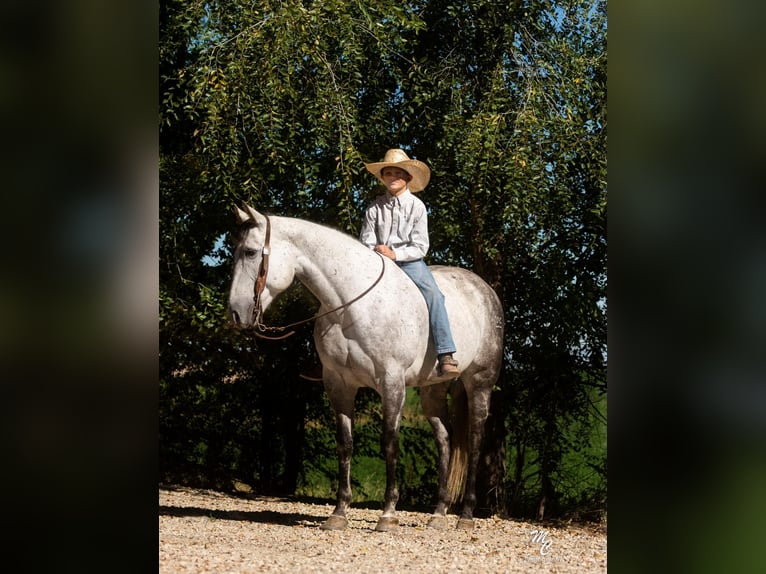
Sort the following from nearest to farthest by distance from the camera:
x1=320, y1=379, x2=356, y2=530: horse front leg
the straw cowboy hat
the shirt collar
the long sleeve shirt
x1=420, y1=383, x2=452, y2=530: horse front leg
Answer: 1. x1=320, y1=379, x2=356, y2=530: horse front leg
2. the long sleeve shirt
3. the shirt collar
4. the straw cowboy hat
5. x1=420, y1=383, x2=452, y2=530: horse front leg

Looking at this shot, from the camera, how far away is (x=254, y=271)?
18.6ft

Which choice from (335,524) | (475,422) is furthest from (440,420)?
(335,524)

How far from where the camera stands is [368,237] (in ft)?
21.0

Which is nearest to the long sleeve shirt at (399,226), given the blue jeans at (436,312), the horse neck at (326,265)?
the blue jeans at (436,312)

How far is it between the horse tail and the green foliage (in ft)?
4.23

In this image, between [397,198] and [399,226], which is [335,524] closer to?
[399,226]

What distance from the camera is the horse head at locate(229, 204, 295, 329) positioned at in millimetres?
5617

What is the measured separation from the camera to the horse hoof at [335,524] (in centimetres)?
593

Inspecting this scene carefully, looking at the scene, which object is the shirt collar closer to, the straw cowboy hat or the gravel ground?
the straw cowboy hat

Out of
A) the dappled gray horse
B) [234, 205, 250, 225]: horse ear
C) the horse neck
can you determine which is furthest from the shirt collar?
[234, 205, 250, 225]: horse ear

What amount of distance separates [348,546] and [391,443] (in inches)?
35.6

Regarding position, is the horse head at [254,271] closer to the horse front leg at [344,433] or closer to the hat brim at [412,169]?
the horse front leg at [344,433]

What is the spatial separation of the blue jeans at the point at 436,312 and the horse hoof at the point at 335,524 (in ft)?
4.19
